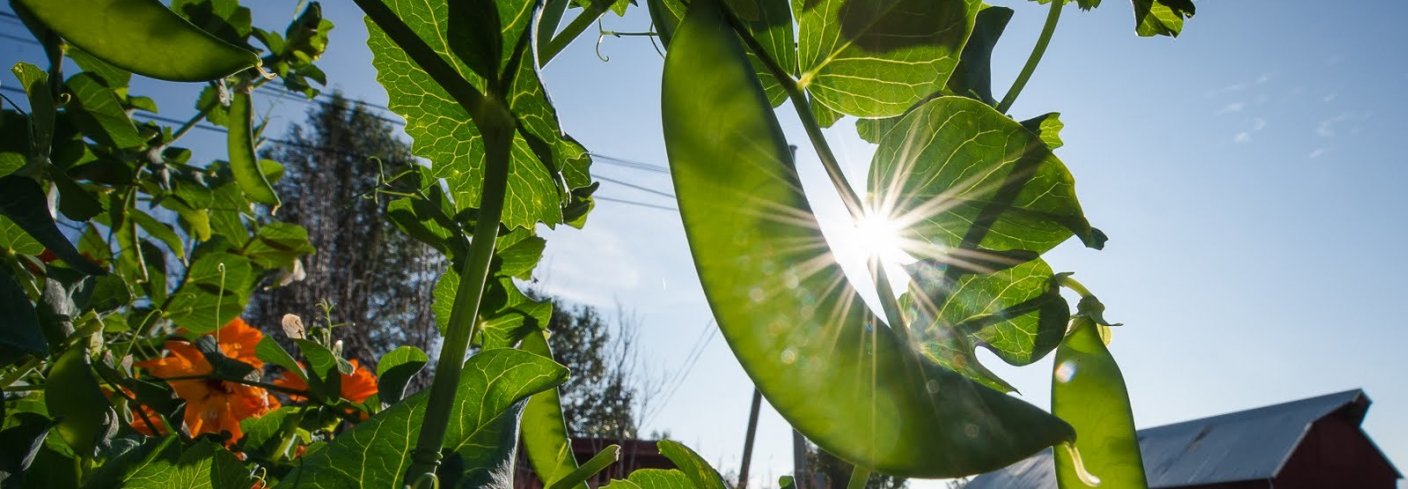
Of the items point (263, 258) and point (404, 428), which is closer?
point (404, 428)

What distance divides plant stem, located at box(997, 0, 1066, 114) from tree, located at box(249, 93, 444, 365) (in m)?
6.72

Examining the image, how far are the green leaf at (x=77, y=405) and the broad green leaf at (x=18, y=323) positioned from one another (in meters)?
0.12

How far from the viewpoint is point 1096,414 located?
1.18 ft

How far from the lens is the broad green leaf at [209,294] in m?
0.75

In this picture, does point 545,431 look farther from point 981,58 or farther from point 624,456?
point 624,456

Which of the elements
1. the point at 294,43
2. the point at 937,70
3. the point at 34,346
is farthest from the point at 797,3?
the point at 294,43

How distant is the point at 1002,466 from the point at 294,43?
33.0 inches

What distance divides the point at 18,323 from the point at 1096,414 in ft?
1.37

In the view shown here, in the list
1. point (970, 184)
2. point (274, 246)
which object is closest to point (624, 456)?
point (274, 246)

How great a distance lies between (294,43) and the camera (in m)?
0.84

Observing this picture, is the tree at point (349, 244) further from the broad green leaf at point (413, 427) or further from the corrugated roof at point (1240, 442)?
the corrugated roof at point (1240, 442)

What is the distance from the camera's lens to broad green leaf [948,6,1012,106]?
39cm

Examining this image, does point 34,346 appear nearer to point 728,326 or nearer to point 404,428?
point 404,428

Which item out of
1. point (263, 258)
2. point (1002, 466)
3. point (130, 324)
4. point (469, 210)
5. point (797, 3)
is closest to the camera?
point (1002, 466)
